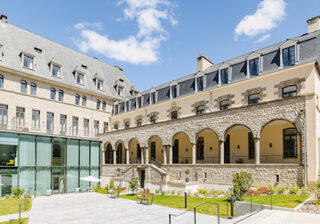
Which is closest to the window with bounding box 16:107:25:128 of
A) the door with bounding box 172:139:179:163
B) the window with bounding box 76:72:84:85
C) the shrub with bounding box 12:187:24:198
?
the shrub with bounding box 12:187:24:198

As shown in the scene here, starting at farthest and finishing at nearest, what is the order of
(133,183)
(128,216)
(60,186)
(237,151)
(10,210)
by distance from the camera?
(60,186), (237,151), (133,183), (10,210), (128,216)

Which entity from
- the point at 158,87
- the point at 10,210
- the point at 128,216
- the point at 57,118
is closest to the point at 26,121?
the point at 57,118

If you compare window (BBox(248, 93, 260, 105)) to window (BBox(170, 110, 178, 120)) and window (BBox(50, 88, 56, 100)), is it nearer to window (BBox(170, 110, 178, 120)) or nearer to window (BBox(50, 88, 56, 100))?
window (BBox(170, 110, 178, 120))

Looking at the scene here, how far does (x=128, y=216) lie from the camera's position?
1374cm

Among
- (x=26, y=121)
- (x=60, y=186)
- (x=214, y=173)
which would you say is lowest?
(x=60, y=186)

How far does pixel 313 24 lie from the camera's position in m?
21.5

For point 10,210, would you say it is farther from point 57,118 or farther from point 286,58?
point 286,58

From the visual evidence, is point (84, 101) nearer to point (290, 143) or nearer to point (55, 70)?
point (55, 70)

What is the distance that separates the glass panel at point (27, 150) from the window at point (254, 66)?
2127cm

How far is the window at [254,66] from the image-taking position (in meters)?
21.9

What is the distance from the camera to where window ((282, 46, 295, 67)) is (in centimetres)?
1989

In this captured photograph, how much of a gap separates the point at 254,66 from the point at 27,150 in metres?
22.1

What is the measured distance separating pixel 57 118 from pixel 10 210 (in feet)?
50.6

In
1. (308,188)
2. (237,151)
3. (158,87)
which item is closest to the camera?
(308,188)
